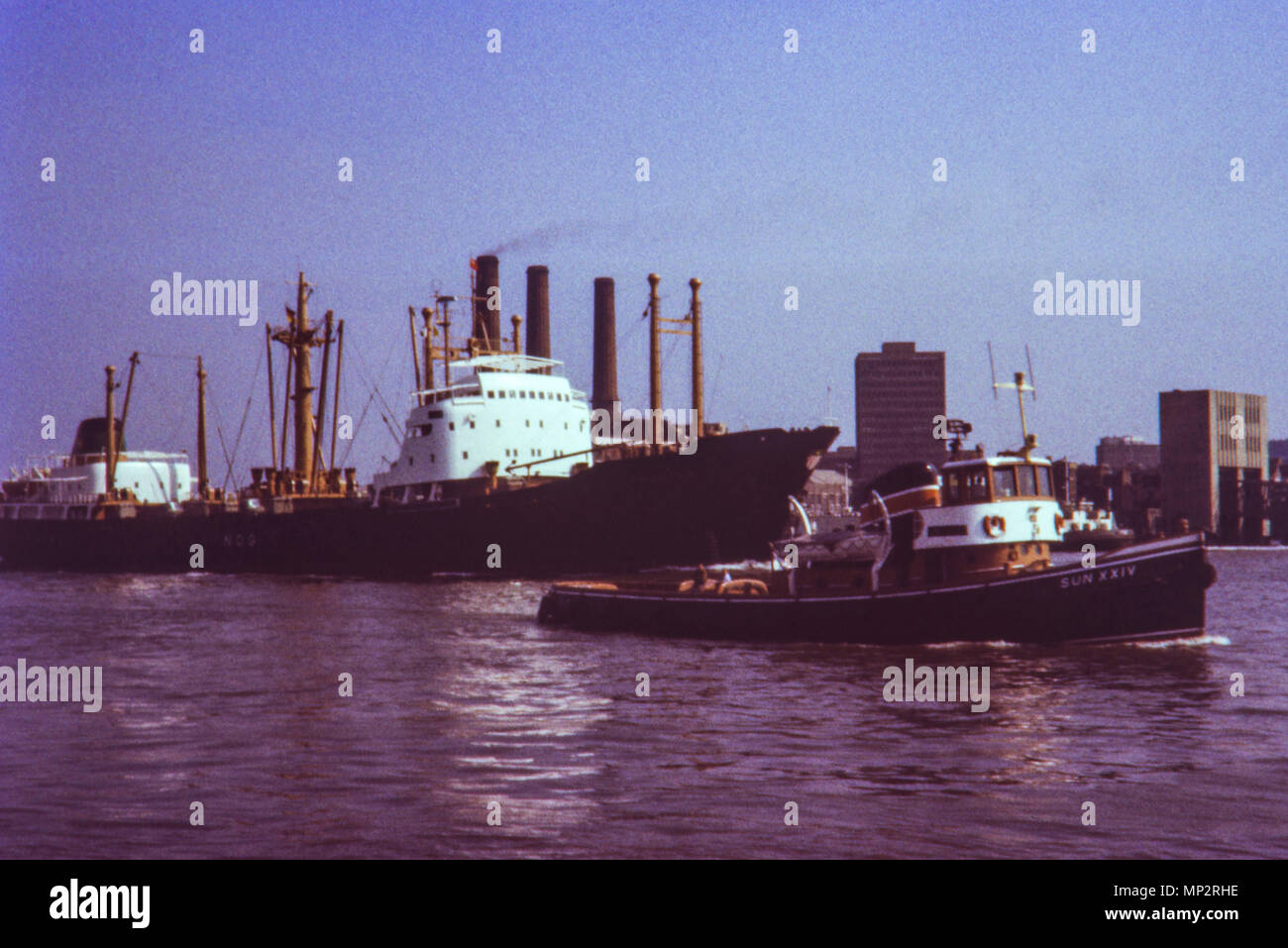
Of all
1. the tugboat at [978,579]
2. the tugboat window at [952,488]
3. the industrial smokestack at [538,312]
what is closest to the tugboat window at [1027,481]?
the tugboat at [978,579]

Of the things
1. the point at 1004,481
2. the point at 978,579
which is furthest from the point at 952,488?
the point at 978,579

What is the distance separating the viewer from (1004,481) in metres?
27.9

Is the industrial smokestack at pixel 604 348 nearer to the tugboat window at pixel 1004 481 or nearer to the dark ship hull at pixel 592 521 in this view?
the dark ship hull at pixel 592 521

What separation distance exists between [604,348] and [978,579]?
285ft

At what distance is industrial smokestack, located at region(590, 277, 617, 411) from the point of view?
112m

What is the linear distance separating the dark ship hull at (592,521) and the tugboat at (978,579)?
24176mm

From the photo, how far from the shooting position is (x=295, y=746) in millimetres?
16359

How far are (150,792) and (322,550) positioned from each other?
5401 cm

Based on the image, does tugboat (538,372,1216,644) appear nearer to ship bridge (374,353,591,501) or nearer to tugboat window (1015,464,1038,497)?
tugboat window (1015,464,1038,497)

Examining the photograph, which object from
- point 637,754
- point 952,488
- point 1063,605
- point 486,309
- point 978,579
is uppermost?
point 486,309

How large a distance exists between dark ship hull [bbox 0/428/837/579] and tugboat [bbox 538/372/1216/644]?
2418 cm

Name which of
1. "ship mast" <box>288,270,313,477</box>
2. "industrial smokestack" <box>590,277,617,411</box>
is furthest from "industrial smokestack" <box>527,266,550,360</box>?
"ship mast" <box>288,270,313,477</box>

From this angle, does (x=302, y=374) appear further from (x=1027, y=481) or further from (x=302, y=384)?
(x=1027, y=481)
